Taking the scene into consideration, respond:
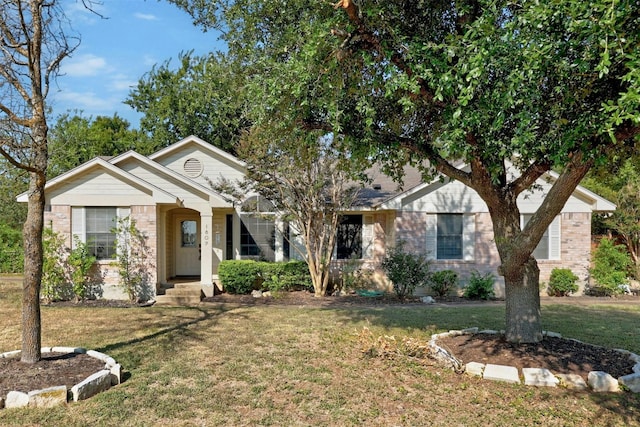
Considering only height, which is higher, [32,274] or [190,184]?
[190,184]

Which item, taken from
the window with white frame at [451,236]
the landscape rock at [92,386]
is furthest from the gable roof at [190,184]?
the landscape rock at [92,386]

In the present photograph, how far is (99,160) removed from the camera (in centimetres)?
1273

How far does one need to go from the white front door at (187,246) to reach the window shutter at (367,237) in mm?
6201

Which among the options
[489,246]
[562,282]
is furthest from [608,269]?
[489,246]

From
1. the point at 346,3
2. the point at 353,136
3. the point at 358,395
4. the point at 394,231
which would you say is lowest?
the point at 358,395

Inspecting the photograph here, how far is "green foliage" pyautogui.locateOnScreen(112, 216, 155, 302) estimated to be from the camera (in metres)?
12.8

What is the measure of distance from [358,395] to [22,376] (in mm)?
4401

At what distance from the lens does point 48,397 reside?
17.1 ft

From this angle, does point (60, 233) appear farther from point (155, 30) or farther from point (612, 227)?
point (612, 227)

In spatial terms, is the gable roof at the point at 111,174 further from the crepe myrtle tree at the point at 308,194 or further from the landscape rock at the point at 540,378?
the landscape rock at the point at 540,378

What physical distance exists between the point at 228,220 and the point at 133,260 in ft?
12.7

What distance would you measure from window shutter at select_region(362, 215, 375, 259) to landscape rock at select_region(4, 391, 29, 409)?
11914mm

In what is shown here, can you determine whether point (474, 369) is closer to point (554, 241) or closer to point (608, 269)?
point (554, 241)

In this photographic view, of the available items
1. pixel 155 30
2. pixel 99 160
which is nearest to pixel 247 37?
pixel 155 30
